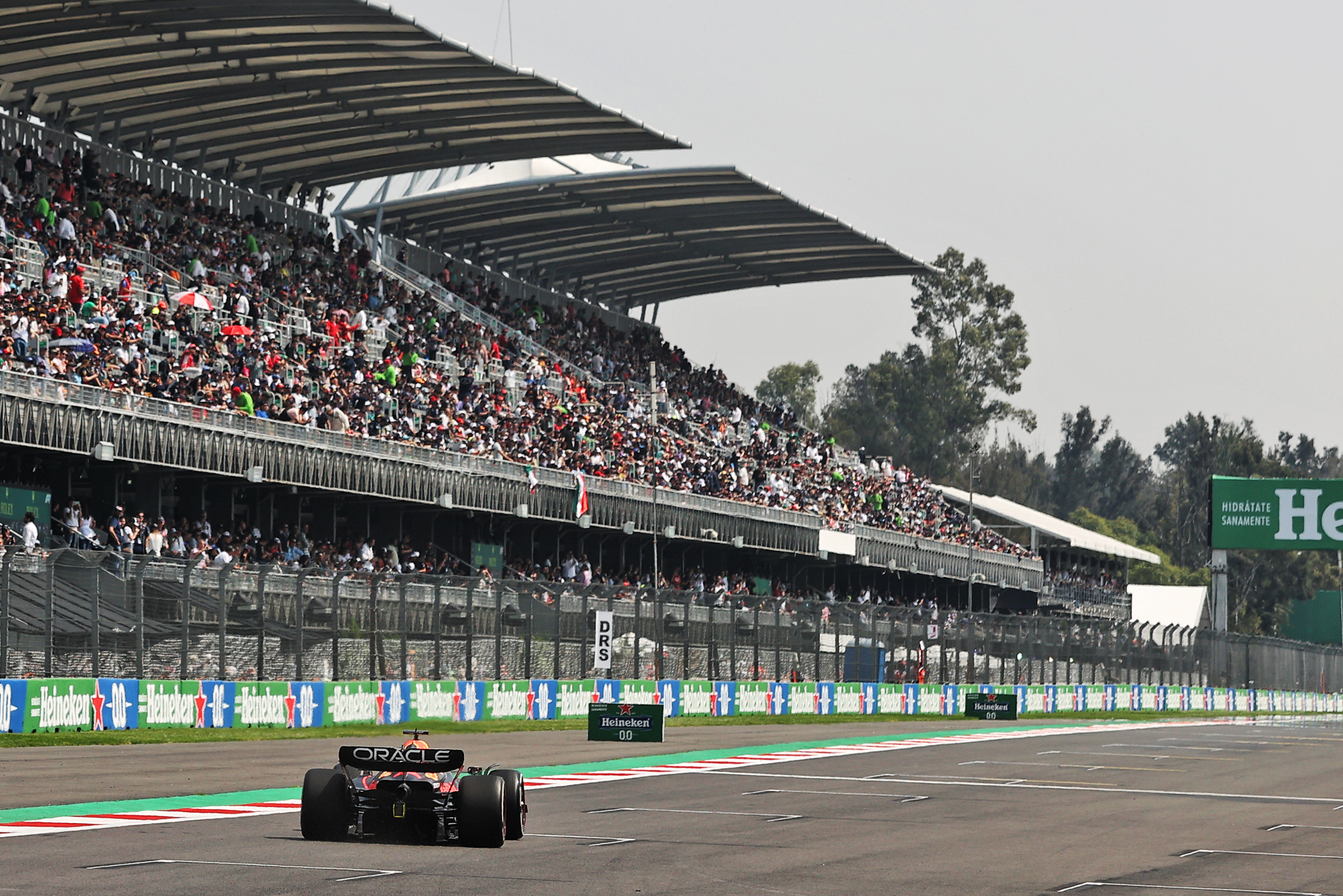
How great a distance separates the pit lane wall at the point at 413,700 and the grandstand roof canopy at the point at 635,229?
18193 mm

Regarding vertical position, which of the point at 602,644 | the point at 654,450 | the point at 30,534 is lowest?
the point at 602,644

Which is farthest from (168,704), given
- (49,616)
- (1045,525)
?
(1045,525)

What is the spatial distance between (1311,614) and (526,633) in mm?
94478

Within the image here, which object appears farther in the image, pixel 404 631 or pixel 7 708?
pixel 404 631

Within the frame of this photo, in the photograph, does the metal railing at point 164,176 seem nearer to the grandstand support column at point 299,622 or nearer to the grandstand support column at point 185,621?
the grandstand support column at point 299,622

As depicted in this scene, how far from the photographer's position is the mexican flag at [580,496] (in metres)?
49.0

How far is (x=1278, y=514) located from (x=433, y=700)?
43.7 meters

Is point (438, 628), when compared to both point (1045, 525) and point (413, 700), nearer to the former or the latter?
point (413, 700)

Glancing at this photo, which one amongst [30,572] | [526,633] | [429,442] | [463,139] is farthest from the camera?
[463,139]

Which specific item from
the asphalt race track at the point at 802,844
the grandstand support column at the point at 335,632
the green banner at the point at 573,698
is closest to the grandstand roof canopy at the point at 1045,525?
the green banner at the point at 573,698

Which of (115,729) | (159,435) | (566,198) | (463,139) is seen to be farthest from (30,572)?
(566,198)

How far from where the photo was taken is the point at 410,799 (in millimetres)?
12078

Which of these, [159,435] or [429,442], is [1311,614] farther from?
[159,435]

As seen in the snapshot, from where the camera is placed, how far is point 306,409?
41.0m
